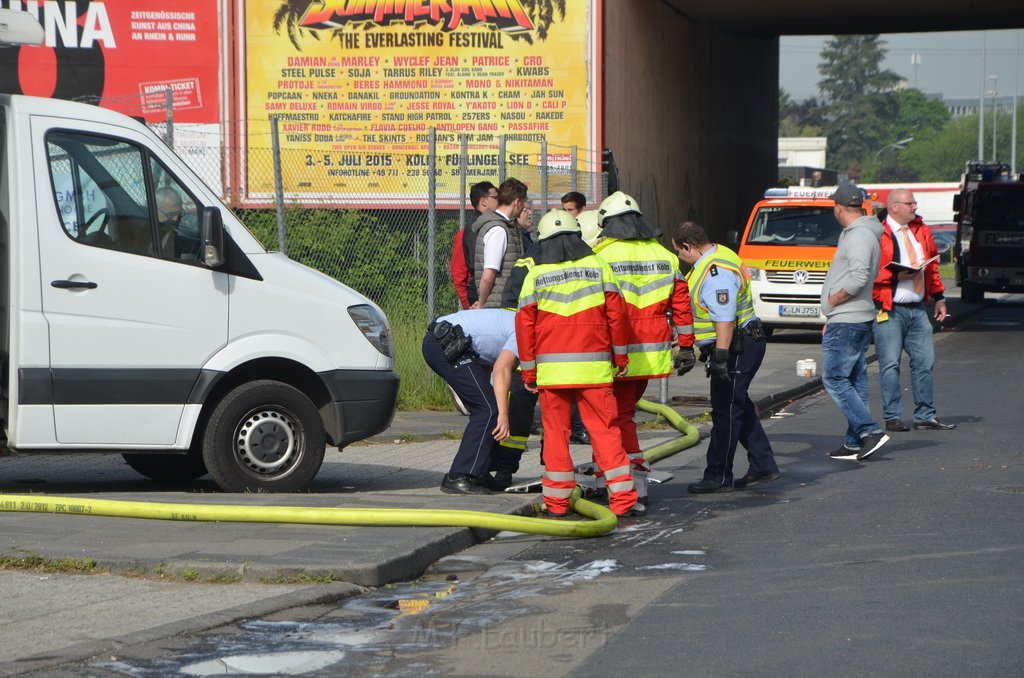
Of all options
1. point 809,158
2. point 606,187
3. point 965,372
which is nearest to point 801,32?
point 606,187

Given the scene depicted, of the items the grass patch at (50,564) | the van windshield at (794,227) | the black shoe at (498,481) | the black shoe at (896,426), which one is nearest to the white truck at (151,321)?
the black shoe at (498,481)

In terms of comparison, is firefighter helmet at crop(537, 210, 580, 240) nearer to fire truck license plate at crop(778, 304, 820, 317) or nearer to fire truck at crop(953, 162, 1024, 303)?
fire truck license plate at crop(778, 304, 820, 317)

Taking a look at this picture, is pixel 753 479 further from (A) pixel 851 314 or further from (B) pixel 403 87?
(B) pixel 403 87

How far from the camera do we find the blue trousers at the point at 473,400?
9000 millimetres

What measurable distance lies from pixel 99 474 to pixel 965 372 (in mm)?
11231

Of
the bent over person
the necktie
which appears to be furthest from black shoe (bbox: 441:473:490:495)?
the necktie

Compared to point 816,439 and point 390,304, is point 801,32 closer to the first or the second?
point 390,304

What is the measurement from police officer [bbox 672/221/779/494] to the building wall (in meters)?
12.7

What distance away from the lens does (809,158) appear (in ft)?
267

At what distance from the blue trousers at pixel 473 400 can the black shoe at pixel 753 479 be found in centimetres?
173

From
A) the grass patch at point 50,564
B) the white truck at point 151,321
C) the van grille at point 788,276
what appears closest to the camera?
the grass patch at point 50,564

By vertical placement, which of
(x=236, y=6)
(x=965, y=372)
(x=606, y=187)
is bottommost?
(x=965, y=372)

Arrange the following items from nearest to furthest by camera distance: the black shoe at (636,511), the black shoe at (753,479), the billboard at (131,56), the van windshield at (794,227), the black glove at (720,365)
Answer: the black shoe at (636,511), the black glove at (720,365), the black shoe at (753,479), the billboard at (131,56), the van windshield at (794,227)

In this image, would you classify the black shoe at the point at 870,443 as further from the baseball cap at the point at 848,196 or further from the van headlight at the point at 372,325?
the van headlight at the point at 372,325
